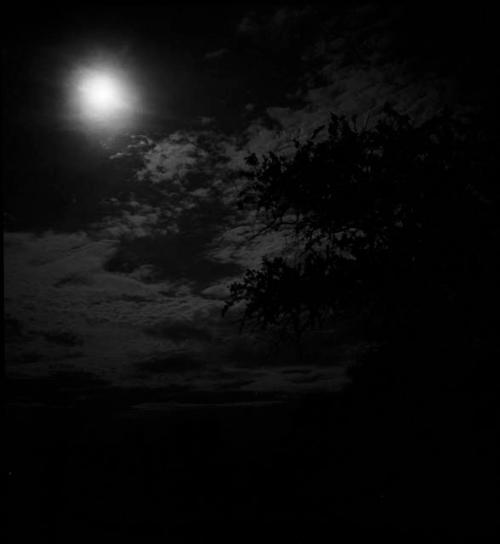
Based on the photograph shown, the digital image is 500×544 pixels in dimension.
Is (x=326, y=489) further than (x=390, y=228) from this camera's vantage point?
Yes

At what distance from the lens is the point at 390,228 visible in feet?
24.3

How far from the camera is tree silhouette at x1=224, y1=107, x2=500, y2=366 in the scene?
22.8 feet

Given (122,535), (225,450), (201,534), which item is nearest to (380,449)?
(201,534)

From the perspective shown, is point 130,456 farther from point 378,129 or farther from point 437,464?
point 378,129

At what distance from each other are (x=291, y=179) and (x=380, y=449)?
25.5 feet

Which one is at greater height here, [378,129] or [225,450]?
[378,129]

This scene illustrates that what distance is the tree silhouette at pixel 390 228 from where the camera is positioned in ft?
22.8

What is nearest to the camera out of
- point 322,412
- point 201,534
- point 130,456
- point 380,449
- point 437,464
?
point 437,464

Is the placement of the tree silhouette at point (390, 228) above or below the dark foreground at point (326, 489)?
above

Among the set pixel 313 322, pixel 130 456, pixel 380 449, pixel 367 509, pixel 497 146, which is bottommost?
pixel 130 456

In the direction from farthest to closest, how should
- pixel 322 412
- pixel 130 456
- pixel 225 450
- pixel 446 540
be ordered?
pixel 130 456 < pixel 225 450 < pixel 322 412 < pixel 446 540

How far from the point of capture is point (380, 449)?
1159cm

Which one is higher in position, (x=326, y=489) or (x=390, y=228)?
(x=390, y=228)

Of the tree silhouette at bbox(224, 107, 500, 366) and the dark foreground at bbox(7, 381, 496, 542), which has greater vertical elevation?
the tree silhouette at bbox(224, 107, 500, 366)
